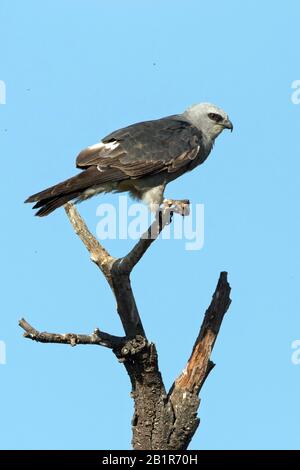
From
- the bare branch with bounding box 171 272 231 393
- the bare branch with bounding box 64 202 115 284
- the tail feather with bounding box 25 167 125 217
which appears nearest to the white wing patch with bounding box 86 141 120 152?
the tail feather with bounding box 25 167 125 217

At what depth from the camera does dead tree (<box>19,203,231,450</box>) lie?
36.3 ft

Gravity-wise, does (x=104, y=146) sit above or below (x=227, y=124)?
below

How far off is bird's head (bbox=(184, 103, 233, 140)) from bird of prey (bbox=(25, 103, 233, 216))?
338 mm

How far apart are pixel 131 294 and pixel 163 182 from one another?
1623 mm

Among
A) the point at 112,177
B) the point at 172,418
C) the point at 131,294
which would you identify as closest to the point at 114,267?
the point at 131,294

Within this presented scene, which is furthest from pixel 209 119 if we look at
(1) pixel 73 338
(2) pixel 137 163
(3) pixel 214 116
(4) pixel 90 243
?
(1) pixel 73 338

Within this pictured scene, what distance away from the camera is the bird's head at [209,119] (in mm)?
13141

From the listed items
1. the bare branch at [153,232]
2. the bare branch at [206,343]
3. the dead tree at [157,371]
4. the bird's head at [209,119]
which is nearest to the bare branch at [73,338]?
the dead tree at [157,371]

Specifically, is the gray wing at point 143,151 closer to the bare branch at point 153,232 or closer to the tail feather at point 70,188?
the tail feather at point 70,188

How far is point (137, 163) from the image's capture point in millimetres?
11688

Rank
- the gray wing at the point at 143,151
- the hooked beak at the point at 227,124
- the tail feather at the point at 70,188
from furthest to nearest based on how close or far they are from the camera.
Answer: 1. the hooked beak at the point at 227,124
2. the gray wing at the point at 143,151
3. the tail feather at the point at 70,188

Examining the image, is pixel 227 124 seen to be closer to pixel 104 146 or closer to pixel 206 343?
pixel 104 146

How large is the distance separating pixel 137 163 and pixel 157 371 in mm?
2504
